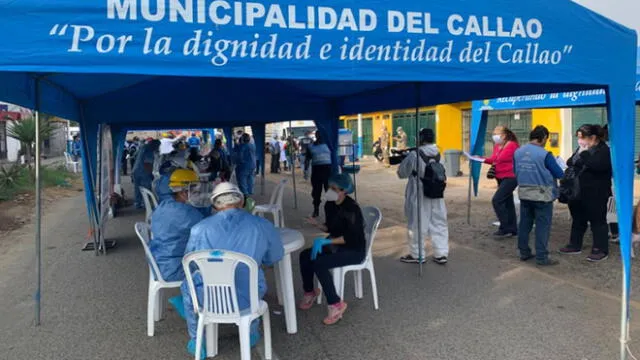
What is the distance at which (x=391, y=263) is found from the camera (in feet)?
19.8

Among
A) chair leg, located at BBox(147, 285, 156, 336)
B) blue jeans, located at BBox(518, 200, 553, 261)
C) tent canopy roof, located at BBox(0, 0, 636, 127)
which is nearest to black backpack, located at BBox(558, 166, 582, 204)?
blue jeans, located at BBox(518, 200, 553, 261)

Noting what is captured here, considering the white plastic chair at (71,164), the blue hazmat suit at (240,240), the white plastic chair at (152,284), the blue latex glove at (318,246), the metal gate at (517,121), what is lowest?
the white plastic chair at (152,284)

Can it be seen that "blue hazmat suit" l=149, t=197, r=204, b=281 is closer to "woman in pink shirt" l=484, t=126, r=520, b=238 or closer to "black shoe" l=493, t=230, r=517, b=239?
"woman in pink shirt" l=484, t=126, r=520, b=238

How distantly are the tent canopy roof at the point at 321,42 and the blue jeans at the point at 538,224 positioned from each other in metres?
1.73

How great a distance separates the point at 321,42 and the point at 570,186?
4.16 meters

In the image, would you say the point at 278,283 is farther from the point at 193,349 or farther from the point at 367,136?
the point at 367,136

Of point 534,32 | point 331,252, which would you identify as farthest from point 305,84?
point 534,32

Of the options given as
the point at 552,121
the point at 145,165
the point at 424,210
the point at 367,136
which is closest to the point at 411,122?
the point at 367,136

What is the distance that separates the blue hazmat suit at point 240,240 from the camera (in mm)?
3182

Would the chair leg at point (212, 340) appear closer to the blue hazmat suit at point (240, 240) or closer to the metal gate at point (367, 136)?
the blue hazmat suit at point (240, 240)

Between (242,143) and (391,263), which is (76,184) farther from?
(391,263)

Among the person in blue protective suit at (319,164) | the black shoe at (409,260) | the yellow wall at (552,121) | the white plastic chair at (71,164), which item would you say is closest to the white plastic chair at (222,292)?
the black shoe at (409,260)

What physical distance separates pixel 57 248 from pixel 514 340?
6.27 m

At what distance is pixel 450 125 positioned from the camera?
20.8 meters
